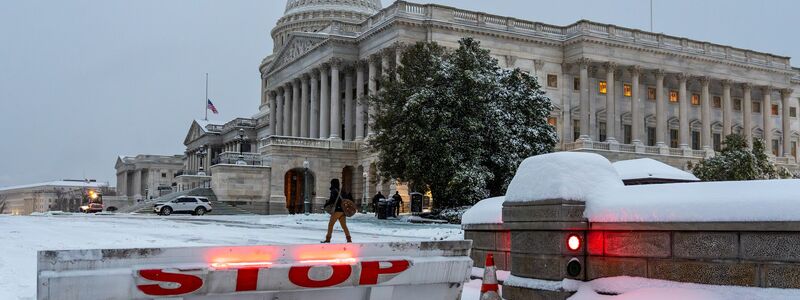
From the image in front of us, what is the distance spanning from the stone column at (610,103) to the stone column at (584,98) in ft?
6.19

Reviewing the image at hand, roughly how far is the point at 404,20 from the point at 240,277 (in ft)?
187

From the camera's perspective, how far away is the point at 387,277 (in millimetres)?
8039

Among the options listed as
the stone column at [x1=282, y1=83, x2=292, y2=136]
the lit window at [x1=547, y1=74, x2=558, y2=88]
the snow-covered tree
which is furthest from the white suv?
the lit window at [x1=547, y1=74, x2=558, y2=88]

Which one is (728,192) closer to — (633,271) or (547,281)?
(633,271)

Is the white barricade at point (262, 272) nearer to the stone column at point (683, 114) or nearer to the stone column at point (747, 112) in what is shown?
the stone column at point (683, 114)

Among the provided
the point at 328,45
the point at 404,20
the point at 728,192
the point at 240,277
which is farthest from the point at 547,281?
the point at 328,45

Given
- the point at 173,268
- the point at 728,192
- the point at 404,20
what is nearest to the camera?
the point at 173,268

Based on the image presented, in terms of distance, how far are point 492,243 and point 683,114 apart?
2644 inches

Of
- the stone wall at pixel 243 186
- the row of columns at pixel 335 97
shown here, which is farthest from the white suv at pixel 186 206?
the row of columns at pixel 335 97

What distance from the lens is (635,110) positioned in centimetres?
7369

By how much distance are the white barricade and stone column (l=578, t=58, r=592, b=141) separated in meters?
63.4

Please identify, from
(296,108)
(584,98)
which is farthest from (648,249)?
(296,108)

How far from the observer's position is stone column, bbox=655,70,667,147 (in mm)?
74250

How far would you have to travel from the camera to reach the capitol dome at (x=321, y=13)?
108125 millimetres
